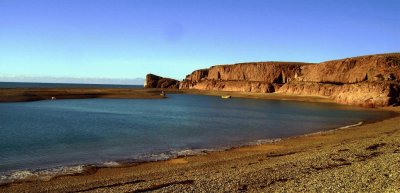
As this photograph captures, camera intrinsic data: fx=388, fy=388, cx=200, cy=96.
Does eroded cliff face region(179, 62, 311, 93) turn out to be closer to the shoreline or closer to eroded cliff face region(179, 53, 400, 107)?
eroded cliff face region(179, 53, 400, 107)

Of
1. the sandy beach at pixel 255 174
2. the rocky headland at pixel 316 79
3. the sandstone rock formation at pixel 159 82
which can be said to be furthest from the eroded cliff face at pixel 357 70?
the sandy beach at pixel 255 174

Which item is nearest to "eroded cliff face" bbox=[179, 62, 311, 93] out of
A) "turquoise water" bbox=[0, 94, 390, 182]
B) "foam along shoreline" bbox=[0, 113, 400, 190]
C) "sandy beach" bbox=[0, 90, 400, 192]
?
Answer: "turquoise water" bbox=[0, 94, 390, 182]

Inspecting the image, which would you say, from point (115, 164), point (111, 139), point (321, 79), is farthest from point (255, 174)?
point (321, 79)

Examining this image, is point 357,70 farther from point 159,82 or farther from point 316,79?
point 159,82

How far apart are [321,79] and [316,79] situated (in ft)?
6.47

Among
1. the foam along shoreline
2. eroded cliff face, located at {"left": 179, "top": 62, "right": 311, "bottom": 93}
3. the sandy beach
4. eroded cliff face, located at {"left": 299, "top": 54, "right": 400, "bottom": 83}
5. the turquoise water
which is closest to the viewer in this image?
the sandy beach

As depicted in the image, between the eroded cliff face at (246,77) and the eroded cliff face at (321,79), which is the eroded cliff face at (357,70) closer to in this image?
the eroded cliff face at (321,79)

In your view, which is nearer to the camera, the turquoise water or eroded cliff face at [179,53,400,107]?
the turquoise water

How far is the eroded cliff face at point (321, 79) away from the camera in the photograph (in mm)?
70188

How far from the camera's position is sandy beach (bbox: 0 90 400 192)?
541 inches

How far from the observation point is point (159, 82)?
165375 mm

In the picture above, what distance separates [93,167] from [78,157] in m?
2.63

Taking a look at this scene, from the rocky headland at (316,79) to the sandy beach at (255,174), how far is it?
164 feet

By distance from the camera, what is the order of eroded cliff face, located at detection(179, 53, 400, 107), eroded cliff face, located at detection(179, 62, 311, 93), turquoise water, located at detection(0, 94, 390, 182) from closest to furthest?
turquoise water, located at detection(0, 94, 390, 182) → eroded cliff face, located at detection(179, 53, 400, 107) → eroded cliff face, located at detection(179, 62, 311, 93)
